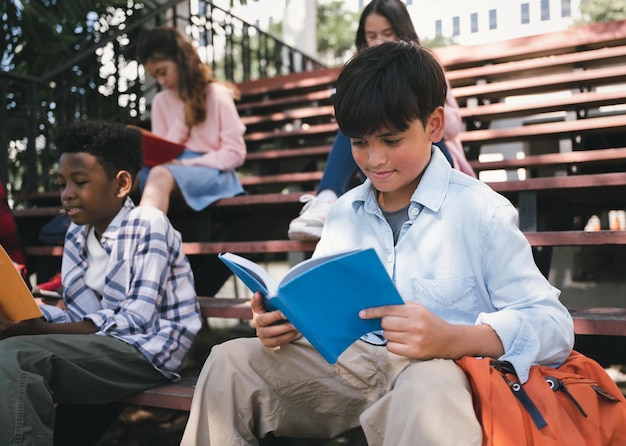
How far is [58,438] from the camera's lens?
2.38 metres

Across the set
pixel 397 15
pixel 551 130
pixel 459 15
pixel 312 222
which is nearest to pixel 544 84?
pixel 551 130

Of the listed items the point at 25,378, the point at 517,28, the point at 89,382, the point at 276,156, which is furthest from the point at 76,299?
the point at 517,28

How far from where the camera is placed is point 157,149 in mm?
3213

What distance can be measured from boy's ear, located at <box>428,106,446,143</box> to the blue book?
0.56 metres

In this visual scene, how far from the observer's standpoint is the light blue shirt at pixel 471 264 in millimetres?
1392

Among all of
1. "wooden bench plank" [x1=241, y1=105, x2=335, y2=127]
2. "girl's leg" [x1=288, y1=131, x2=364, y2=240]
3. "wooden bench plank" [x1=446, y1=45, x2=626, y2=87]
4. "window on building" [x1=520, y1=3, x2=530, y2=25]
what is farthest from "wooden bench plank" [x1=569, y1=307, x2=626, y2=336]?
"window on building" [x1=520, y1=3, x2=530, y2=25]

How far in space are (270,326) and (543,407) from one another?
650 millimetres

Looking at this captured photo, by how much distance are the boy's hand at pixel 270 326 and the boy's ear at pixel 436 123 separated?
61 cm

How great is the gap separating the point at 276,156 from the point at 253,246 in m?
1.53

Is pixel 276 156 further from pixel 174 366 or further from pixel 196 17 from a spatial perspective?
pixel 196 17

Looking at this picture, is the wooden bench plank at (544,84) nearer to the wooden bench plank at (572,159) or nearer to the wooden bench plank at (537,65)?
the wooden bench plank at (537,65)

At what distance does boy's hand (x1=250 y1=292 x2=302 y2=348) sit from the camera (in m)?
1.53

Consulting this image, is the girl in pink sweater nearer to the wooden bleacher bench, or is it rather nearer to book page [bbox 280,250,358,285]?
the wooden bleacher bench

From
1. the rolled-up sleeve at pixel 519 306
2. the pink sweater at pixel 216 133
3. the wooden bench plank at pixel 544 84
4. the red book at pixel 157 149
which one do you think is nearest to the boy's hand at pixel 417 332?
the rolled-up sleeve at pixel 519 306
